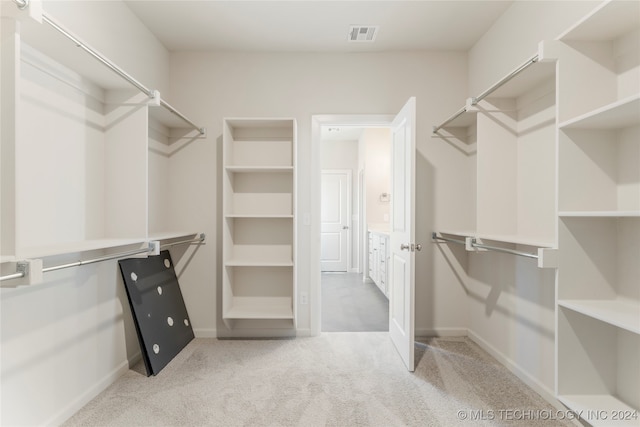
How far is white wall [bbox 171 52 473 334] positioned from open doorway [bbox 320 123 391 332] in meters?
1.13

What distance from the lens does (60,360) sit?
1.87 meters

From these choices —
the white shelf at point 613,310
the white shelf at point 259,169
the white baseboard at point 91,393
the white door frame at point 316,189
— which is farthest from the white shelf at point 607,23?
the white baseboard at point 91,393

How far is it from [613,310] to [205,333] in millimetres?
3010

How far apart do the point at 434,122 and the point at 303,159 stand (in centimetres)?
129

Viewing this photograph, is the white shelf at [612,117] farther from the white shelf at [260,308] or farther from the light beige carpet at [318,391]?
the white shelf at [260,308]

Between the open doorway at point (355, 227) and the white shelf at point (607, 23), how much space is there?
2825mm

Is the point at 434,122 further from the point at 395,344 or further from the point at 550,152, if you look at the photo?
the point at 395,344

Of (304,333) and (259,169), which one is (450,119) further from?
(304,333)

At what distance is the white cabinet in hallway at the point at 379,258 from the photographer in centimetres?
463

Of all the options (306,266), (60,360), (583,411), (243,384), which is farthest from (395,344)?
(60,360)

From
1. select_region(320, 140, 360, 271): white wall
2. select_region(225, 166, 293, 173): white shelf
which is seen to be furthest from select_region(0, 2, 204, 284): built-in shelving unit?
select_region(320, 140, 360, 271): white wall

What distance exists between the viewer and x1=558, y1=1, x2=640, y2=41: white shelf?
1.31 m

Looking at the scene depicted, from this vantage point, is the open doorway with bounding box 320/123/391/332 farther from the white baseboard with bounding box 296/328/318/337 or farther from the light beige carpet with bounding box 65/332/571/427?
the light beige carpet with bounding box 65/332/571/427

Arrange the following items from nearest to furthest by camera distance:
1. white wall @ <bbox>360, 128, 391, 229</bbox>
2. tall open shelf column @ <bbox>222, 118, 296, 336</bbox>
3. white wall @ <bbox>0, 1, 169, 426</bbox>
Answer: white wall @ <bbox>0, 1, 169, 426</bbox>, tall open shelf column @ <bbox>222, 118, 296, 336</bbox>, white wall @ <bbox>360, 128, 391, 229</bbox>
